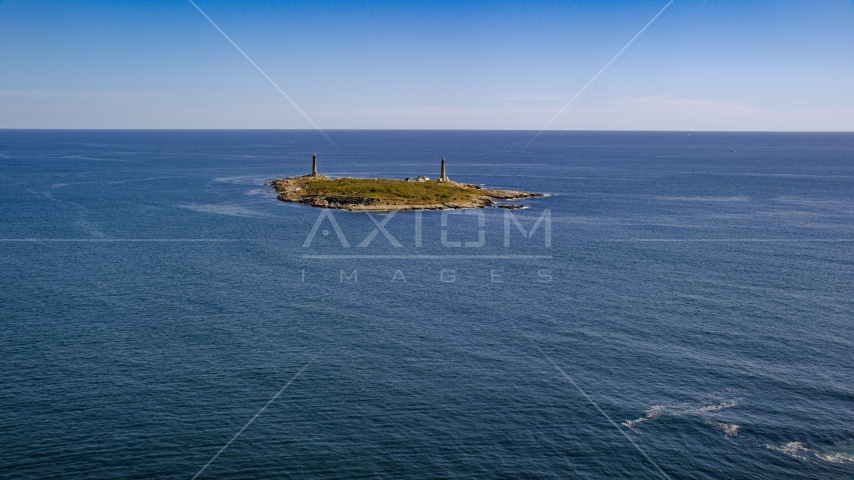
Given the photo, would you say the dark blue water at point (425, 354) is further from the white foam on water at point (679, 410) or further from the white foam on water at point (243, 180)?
the white foam on water at point (243, 180)

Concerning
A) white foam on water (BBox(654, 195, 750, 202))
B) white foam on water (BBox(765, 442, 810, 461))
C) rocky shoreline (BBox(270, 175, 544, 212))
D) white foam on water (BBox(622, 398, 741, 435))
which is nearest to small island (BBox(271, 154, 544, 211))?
rocky shoreline (BBox(270, 175, 544, 212))

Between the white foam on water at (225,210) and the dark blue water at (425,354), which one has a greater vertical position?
the white foam on water at (225,210)

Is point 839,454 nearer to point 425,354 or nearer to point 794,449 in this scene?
point 794,449

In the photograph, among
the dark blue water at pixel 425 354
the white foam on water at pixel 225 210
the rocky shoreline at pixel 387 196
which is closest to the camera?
the dark blue water at pixel 425 354

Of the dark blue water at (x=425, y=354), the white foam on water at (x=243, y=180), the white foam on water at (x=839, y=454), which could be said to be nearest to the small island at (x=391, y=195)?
the white foam on water at (x=243, y=180)

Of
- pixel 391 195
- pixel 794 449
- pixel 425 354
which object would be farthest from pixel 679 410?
pixel 391 195

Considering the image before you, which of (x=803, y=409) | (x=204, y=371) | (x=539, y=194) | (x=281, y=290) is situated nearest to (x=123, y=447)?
(x=204, y=371)

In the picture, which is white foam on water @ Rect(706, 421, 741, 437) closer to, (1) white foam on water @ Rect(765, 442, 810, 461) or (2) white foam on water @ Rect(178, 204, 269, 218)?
(1) white foam on water @ Rect(765, 442, 810, 461)
